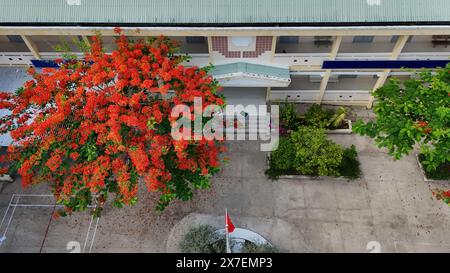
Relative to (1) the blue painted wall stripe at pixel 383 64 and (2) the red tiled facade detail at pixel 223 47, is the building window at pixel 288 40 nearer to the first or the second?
(1) the blue painted wall stripe at pixel 383 64

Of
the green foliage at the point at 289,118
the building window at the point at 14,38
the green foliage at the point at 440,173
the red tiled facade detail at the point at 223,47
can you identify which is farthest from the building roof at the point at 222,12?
the green foliage at the point at 440,173

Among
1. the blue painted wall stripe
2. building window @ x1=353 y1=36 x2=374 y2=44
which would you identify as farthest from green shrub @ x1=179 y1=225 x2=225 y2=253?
building window @ x1=353 y1=36 x2=374 y2=44

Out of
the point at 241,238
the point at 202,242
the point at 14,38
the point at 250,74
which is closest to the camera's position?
the point at 202,242

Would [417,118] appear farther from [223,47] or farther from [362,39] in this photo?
[223,47]

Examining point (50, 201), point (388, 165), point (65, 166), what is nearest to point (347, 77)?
point (388, 165)

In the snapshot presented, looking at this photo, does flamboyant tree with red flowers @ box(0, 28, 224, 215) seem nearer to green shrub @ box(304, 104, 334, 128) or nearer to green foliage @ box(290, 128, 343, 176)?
green foliage @ box(290, 128, 343, 176)

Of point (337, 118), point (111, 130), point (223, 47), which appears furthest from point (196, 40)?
point (337, 118)
